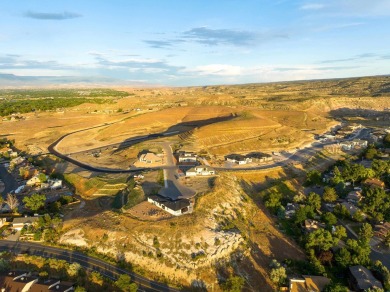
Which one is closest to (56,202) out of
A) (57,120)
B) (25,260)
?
(25,260)

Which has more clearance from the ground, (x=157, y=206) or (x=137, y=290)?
(x=157, y=206)

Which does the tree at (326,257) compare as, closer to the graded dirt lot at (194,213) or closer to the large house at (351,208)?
the graded dirt lot at (194,213)

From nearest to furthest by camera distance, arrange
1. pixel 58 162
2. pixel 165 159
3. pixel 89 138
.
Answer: pixel 165 159 → pixel 58 162 → pixel 89 138

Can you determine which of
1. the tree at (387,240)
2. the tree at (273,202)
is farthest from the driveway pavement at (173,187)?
the tree at (387,240)

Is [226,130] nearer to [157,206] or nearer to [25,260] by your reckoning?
[157,206]

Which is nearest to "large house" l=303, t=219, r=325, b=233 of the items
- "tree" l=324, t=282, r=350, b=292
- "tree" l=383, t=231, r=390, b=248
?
"tree" l=383, t=231, r=390, b=248
